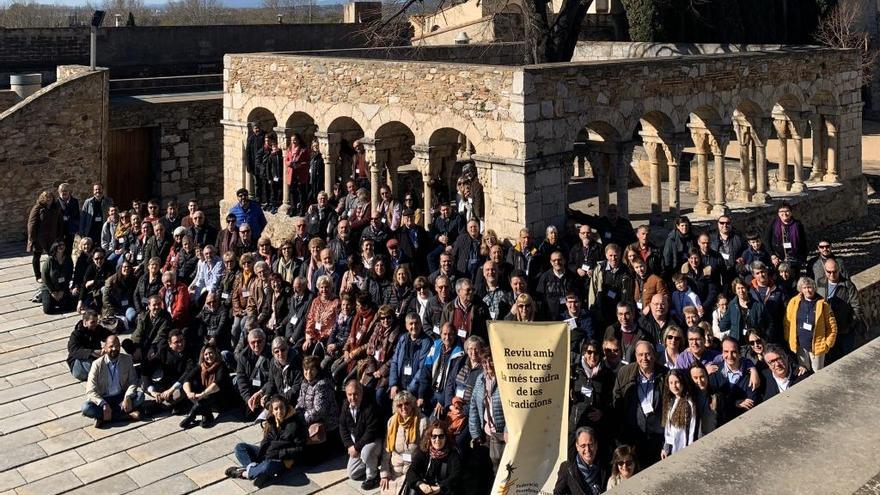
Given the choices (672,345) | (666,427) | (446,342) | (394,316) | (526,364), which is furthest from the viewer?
(394,316)

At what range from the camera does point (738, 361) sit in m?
7.70

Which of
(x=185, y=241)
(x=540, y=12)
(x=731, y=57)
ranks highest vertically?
(x=540, y=12)

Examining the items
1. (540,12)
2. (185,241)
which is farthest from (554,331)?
(540,12)

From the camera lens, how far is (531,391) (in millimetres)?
6477

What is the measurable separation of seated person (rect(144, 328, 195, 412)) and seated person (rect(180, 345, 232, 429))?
119 mm

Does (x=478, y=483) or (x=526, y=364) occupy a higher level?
(x=526, y=364)

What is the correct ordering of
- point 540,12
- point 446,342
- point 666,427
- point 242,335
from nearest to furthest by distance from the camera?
point 666,427 → point 446,342 → point 242,335 → point 540,12

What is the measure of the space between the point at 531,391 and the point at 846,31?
1066 inches

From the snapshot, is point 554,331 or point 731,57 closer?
point 554,331

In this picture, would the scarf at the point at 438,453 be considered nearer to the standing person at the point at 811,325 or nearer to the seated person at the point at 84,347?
the standing person at the point at 811,325

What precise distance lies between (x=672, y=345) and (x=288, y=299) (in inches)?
181

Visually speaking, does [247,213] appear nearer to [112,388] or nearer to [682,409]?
[112,388]

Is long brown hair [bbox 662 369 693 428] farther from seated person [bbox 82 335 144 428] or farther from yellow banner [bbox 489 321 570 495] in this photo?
seated person [bbox 82 335 144 428]

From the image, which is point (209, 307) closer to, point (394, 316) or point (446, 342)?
point (394, 316)
